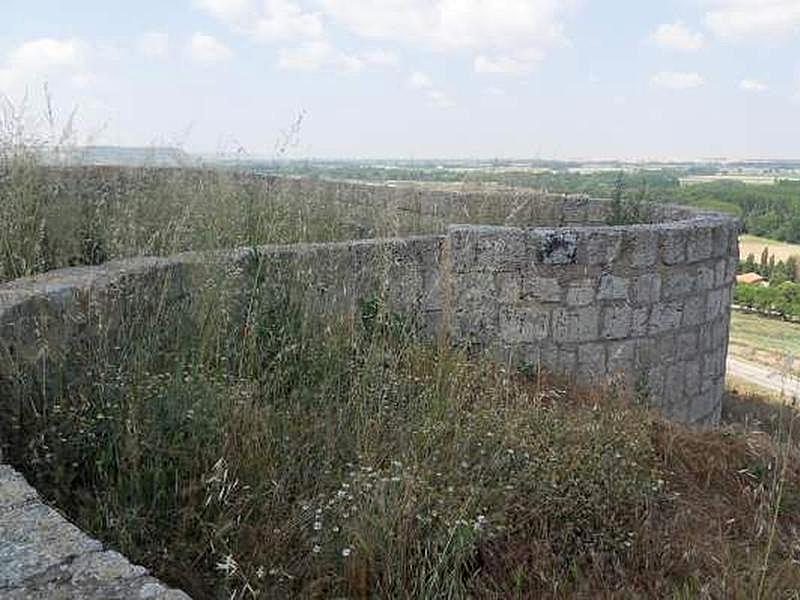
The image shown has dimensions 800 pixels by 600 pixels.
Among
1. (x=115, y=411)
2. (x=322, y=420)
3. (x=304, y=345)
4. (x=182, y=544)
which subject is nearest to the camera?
(x=182, y=544)

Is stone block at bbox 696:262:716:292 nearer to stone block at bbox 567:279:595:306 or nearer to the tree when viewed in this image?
stone block at bbox 567:279:595:306

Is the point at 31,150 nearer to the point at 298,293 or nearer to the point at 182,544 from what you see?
the point at 298,293

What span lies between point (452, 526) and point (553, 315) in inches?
110

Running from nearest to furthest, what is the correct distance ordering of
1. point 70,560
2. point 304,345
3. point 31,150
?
point 70,560, point 304,345, point 31,150

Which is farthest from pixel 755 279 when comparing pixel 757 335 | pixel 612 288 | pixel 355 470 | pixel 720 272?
pixel 355 470

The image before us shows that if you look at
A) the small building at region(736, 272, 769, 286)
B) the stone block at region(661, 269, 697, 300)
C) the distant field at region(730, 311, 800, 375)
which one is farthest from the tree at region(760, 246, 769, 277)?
the stone block at region(661, 269, 697, 300)

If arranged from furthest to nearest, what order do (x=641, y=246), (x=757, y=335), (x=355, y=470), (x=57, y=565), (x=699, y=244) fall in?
(x=757, y=335) < (x=699, y=244) < (x=641, y=246) < (x=355, y=470) < (x=57, y=565)

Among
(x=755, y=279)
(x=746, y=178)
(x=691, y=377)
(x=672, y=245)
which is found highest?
(x=672, y=245)

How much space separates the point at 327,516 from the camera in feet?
8.23

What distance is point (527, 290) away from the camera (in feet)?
16.5

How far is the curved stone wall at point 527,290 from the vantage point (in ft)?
12.4

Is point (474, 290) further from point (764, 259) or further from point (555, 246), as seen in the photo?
point (764, 259)

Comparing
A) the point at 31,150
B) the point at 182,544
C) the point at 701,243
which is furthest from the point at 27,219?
the point at 701,243

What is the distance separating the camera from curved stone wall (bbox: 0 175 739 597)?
148 inches
